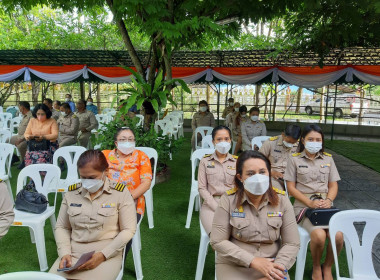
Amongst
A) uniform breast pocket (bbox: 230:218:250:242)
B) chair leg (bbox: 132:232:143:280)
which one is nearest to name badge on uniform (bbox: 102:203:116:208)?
chair leg (bbox: 132:232:143:280)

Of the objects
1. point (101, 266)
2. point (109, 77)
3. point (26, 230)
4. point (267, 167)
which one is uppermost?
point (109, 77)

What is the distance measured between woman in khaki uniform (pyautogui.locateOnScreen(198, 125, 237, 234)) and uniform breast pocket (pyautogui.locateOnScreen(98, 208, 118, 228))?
0.98 meters

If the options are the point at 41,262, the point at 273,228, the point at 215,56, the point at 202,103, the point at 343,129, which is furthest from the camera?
the point at 343,129

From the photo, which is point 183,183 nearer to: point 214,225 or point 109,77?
point 214,225

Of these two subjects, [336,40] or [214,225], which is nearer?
[214,225]

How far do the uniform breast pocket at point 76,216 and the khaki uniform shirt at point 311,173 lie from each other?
1.97m

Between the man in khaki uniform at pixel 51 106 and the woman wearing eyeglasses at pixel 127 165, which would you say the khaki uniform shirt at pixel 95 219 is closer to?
the woman wearing eyeglasses at pixel 127 165

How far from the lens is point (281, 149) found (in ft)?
12.7

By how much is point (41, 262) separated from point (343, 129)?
40.8 ft

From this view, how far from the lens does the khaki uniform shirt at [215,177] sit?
306 cm

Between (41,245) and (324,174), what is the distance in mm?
2756

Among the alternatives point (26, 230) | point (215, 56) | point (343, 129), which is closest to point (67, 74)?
point (215, 56)

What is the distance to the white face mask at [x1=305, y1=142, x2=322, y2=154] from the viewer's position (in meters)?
2.97

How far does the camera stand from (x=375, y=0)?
2619 mm
